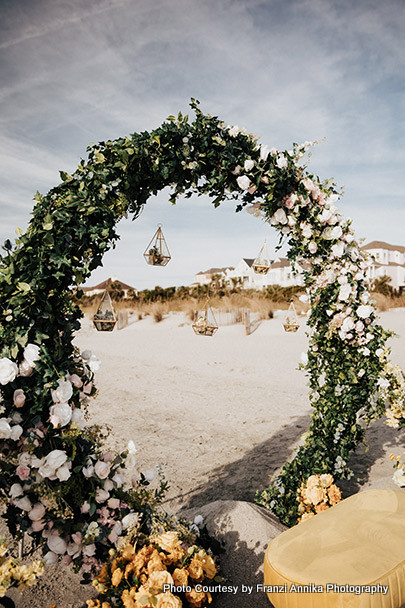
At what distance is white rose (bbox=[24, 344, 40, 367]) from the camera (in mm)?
2523

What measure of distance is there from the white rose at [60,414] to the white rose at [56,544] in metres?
0.78

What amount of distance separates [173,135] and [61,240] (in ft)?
4.34

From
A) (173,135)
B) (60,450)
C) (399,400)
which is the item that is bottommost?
(399,400)

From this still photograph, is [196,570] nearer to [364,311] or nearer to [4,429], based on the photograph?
[4,429]

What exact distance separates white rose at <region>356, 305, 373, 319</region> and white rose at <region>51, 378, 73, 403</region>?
295 centimetres

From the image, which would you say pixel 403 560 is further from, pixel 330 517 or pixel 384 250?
pixel 384 250

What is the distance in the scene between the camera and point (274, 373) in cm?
1165

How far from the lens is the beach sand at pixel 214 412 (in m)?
5.29

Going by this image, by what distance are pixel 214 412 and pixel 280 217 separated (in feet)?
18.6

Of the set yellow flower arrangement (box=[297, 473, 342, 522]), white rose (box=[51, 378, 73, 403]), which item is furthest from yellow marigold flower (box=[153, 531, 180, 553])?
yellow flower arrangement (box=[297, 473, 342, 522])

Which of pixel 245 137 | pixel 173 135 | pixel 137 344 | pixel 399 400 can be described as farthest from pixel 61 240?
pixel 137 344

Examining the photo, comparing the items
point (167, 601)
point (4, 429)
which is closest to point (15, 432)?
point (4, 429)

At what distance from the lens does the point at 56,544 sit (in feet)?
8.59

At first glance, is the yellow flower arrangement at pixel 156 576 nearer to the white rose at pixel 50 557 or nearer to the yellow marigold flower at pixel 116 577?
the yellow marigold flower at pixel 116 577
